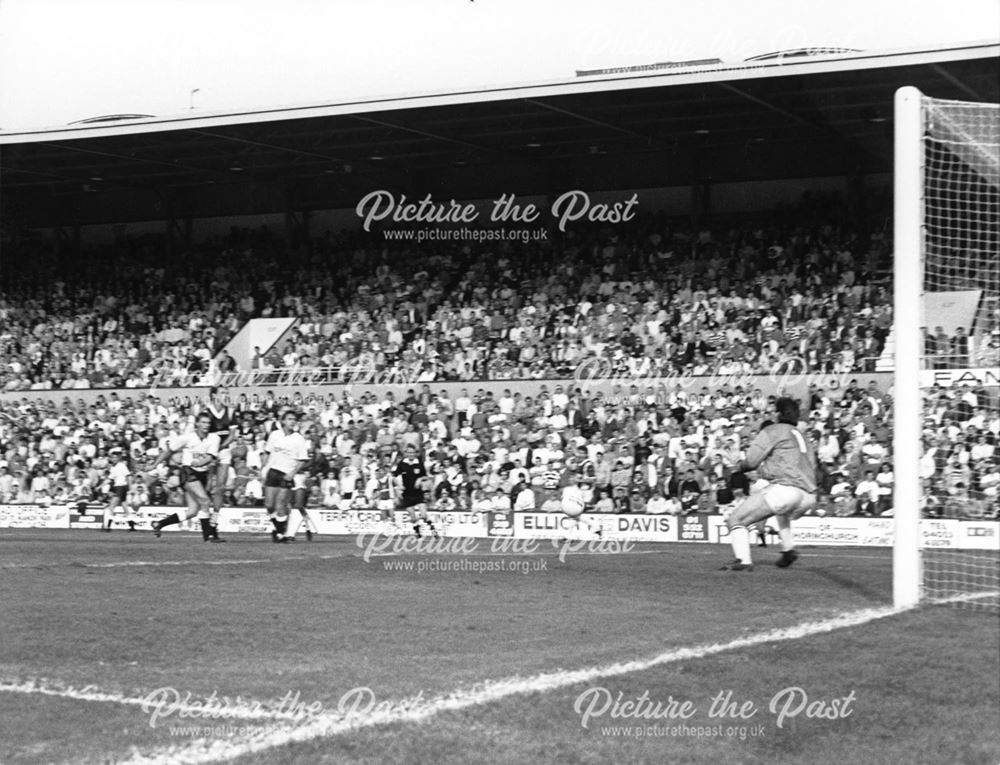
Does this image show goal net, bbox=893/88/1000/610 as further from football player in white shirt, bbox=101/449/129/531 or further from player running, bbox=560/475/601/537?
football player in white shirt, bbox=101/449/129/531

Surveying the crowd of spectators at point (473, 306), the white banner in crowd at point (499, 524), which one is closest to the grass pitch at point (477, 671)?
the white banner in crowd at point (499, 524)

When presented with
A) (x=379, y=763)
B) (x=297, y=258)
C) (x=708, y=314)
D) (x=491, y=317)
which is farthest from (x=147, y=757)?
(x=297, y=258)

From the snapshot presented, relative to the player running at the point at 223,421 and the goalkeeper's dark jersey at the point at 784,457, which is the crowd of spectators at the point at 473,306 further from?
the goalkeeper's dark jersey at the point at 784,457

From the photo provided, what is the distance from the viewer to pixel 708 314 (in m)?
29.5

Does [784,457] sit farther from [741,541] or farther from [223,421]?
[223,421]

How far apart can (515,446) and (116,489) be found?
8.94 metres

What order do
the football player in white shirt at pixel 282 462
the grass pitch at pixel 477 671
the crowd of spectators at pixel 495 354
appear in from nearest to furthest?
the grass pitch at pixel 477 671 → the football player in white shirt at pixel 282 462 → the crowd of spectators at pixel 495 354

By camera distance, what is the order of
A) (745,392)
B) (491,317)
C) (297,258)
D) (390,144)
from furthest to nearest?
(297,258) < (390,144) < (491,317) < (745,392)

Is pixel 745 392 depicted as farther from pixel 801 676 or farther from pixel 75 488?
pixel 801 676

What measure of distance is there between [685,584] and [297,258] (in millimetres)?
26974

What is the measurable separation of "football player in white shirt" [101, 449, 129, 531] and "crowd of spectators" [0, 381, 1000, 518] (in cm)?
27

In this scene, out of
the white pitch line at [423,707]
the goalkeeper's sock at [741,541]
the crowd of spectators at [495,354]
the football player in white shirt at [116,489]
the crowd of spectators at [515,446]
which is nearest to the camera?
the white pitch line at [423,707]

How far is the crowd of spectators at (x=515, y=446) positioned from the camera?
24094 mm

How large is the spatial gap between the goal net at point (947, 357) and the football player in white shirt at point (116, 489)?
1708 cm
